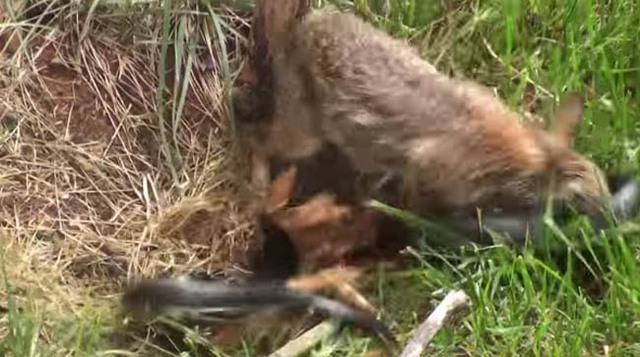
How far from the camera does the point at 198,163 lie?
129 inches

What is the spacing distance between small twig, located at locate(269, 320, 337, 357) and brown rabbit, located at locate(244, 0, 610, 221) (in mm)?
363

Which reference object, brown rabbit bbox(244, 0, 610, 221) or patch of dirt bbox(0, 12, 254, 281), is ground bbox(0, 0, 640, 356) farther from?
brown rabbit bbox(244, 0, 610, 221)

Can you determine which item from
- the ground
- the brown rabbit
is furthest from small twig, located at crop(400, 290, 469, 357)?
the brown rabbit

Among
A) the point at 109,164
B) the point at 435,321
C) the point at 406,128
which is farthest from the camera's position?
the point at 109,164

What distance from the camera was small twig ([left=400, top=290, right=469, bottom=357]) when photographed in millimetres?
2666

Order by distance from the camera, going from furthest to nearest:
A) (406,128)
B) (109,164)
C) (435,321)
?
(109,164)
(406,128)
(435,321)

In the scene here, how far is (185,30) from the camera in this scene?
133 inches

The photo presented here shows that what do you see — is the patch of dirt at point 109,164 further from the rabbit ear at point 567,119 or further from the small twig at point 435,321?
the rabbit ear at point 567,119

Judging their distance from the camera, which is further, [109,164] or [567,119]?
[109,164]

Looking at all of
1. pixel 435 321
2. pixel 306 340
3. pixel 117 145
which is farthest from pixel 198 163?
pixel 435 321

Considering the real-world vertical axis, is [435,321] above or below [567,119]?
below

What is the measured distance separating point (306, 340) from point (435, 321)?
27cm

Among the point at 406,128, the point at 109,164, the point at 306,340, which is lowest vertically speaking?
the point at 306,340

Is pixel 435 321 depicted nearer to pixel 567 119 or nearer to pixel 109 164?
pixel 567 119
